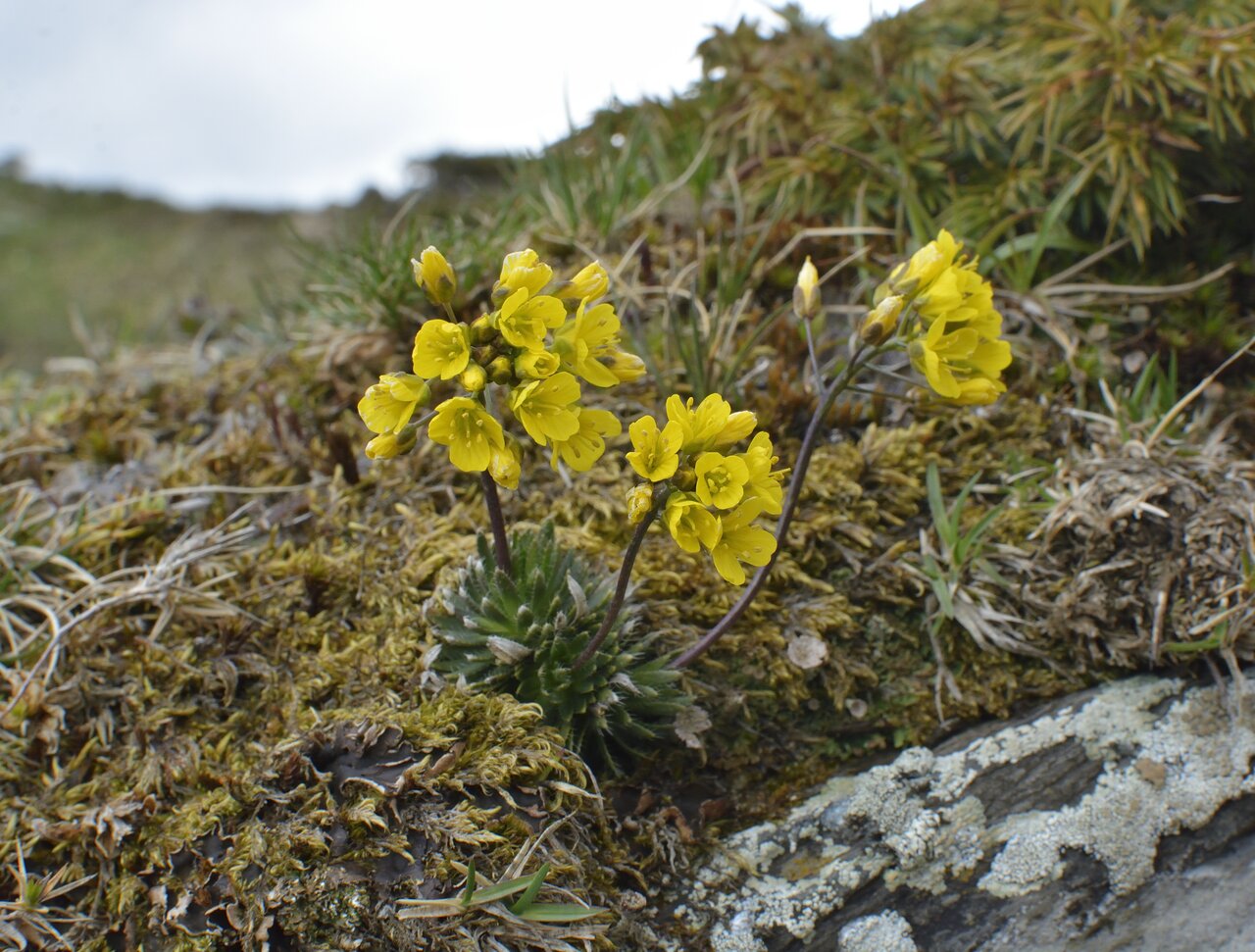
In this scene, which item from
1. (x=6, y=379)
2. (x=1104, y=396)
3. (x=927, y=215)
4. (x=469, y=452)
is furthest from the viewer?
(x=6, y=379)

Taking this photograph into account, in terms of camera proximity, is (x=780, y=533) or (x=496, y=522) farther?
(x=780, y=533)

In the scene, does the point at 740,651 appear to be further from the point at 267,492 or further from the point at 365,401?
the point at 267,492

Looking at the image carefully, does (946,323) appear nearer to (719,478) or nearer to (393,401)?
(719,478)

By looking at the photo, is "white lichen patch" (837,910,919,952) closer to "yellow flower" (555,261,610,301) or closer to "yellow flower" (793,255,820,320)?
"yellow flower" (793,255,820,320)

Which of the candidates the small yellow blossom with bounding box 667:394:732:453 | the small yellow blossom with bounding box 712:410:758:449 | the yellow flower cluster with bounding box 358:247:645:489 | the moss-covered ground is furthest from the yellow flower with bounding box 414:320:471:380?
the moss-covered ground

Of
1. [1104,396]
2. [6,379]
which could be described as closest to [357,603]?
[1104,396]

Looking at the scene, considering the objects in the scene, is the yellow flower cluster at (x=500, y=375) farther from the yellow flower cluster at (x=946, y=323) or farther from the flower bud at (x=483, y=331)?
the yellow flower cluster at (x=946, y=323)

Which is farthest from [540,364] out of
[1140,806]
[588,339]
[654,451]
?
[1140,806]
